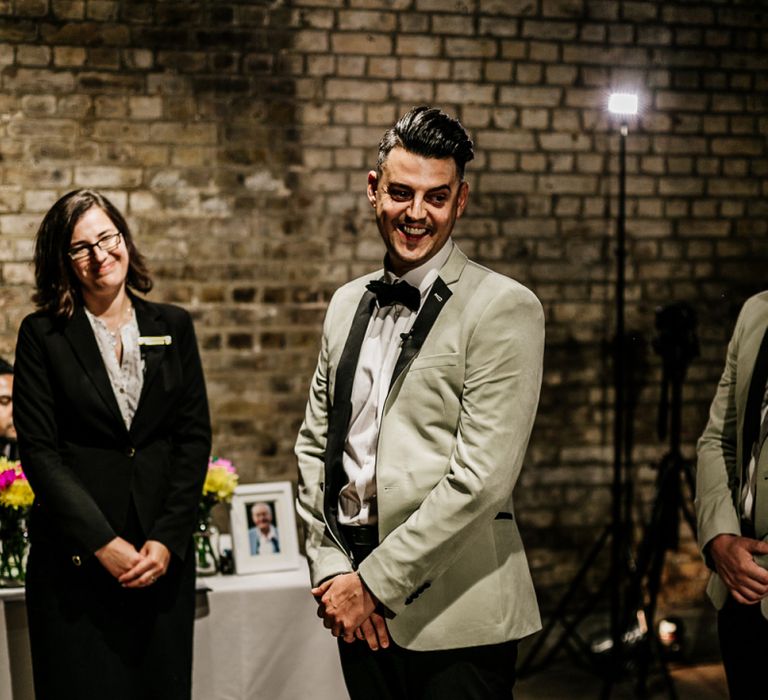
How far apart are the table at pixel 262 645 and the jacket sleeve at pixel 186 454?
420 millimetres

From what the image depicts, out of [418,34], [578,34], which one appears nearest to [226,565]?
[418,34]

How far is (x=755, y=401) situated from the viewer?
238cm

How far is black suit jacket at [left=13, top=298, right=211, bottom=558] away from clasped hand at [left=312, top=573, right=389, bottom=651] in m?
1.00

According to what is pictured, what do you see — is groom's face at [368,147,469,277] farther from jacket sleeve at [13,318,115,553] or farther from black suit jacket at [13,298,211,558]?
jacket sleeve at [13,318,115,553]

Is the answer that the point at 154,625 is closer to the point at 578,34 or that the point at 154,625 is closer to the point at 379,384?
the point at 379,384

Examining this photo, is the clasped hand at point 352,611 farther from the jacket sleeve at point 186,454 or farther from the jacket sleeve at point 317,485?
the jacket sleeve at point 186,454

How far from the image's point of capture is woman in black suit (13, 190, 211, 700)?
9.17 feet

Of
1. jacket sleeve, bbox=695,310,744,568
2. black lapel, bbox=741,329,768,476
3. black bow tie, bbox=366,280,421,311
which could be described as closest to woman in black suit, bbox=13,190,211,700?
black bow tie, bbox=366,280,421,311


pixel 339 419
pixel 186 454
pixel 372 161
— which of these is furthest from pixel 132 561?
pixel 372 161

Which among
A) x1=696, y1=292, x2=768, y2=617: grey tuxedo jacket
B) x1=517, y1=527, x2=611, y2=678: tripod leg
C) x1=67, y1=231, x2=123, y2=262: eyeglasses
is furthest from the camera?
x1=517, y1=527, x2=611, y2=678: tripod leg

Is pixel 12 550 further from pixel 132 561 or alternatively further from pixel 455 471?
pixel 455 471

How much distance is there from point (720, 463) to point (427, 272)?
945 mm

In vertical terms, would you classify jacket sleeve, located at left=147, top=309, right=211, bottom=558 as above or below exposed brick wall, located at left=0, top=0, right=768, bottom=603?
below

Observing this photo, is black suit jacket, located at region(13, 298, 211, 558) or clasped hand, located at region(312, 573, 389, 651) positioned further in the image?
black suit jacket, located at region(13, 298, 211, 558)
